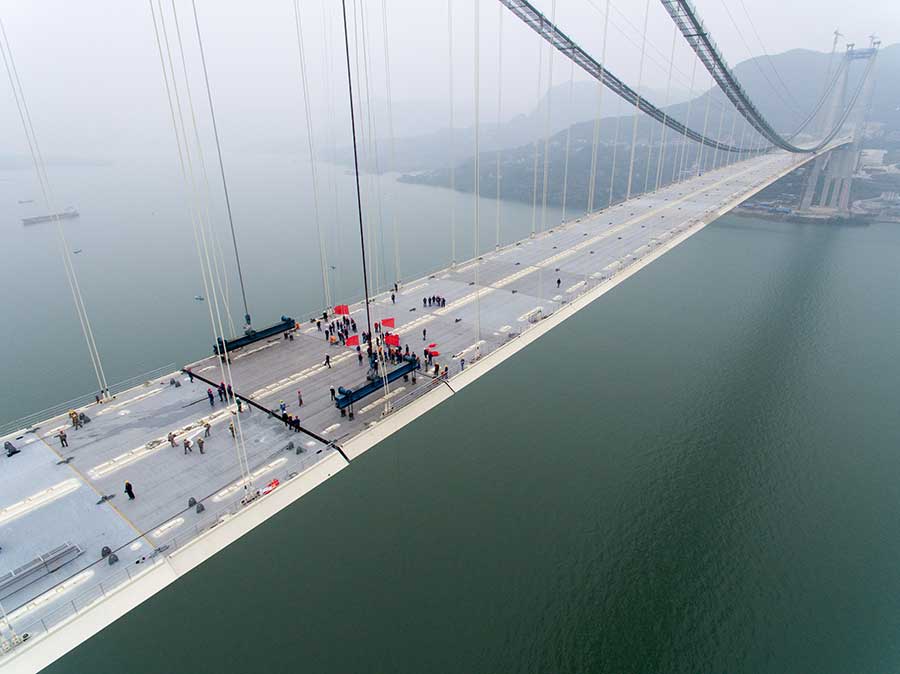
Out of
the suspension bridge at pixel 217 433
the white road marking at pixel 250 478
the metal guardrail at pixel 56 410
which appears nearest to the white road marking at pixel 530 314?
the suspension bridge at pixel 217 433

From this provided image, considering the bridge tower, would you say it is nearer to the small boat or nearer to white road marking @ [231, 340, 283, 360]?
white road marking @ [231, 340, 283, 360]

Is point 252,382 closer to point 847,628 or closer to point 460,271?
point 460,271

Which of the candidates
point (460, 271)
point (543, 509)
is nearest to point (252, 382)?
point (543, 509)

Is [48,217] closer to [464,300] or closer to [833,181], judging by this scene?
[464,300]

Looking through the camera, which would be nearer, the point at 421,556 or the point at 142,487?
the point at 142,487

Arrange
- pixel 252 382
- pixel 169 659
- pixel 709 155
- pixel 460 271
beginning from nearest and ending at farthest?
pixel 169 659 < pixel 252 382 < pixel 460 271 < pixel 709 155
